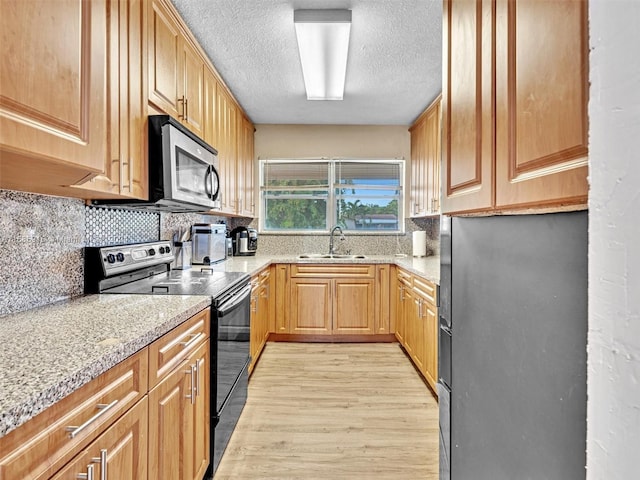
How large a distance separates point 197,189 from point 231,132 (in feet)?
4.53

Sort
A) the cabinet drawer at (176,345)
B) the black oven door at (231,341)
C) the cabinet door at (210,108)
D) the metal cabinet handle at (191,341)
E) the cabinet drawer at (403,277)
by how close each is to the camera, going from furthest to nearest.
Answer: the cabinet drawer at (403,277) → the cabinet door at (210,108) → the black oven door at (231,341) → the metal cabinet handle at (191,341) → the cabinet drawer at (176,345)

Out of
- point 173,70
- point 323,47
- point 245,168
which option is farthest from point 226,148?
point 323,47

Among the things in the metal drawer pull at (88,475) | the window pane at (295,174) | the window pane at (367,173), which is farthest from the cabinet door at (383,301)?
the metal drawer pull at (88,475)

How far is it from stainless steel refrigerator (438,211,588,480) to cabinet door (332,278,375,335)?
2.59m

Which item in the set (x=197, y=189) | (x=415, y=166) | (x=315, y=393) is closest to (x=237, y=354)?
(x=315, y=393)

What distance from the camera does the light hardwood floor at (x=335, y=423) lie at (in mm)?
1819

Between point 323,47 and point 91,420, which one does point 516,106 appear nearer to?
point 91,420

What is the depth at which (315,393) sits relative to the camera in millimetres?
2631

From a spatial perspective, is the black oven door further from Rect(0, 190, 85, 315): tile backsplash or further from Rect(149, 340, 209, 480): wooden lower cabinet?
Rect(0, 190, 85, 315): tile backsplash

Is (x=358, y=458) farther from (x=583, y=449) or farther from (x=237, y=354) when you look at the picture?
(x=583, y=449)

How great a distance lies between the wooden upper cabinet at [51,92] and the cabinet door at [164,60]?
60cm

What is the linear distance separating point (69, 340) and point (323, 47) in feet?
6.95

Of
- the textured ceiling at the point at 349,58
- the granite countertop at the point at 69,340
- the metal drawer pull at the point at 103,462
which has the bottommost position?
the metal drawer pull at the point at 103,462

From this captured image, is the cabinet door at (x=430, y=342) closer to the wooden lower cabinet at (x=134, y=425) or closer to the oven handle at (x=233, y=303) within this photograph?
the oven handle at (x=233, y=303)
